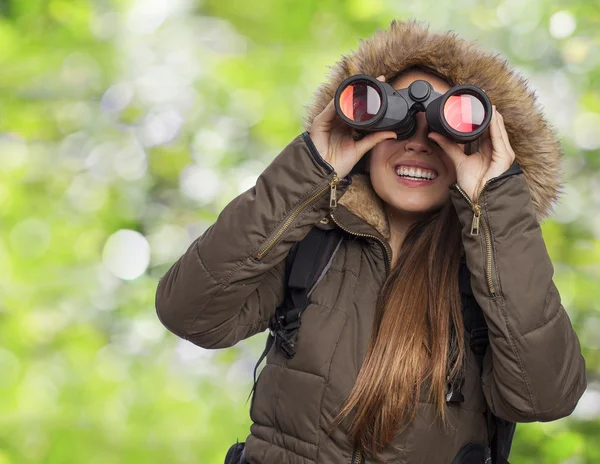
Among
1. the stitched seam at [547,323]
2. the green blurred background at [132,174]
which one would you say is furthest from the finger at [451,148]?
the green blurred background at [132,174]

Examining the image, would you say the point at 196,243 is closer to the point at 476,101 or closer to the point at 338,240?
the point at 338,240

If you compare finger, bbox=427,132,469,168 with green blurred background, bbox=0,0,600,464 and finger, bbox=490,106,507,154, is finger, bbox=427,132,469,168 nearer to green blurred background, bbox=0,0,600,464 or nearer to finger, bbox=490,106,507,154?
finger, bbox=490,106,507,154

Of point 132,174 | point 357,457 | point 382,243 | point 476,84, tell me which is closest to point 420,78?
point 476,84

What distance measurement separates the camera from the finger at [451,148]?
1.29 metres

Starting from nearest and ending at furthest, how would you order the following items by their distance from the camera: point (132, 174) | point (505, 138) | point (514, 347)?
point (514, 347) < point (505, 138) < point (132, 174)

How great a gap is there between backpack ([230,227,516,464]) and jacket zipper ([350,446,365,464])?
174 mm

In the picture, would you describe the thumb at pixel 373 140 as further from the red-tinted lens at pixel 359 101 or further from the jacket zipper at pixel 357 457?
the jacket zipper at pixel 357 457

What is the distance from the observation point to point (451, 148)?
4.31 ft

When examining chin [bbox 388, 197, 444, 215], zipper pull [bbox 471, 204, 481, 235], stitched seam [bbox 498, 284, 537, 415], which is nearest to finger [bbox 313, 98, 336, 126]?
chin [bbox 388, 197, 444, 215]

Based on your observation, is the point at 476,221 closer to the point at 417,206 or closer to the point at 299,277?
the point at 417,206

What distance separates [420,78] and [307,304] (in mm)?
504

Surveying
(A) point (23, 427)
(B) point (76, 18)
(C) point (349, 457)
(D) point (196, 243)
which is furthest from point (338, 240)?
(B) point (76, 18)

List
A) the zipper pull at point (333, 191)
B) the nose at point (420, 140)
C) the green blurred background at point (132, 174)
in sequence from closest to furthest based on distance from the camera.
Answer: the zipper pull at point (333, 191), the nose at point (420, 140), the green blurred background at point (132, 174)

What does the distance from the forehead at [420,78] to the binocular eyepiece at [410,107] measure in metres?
0.08
